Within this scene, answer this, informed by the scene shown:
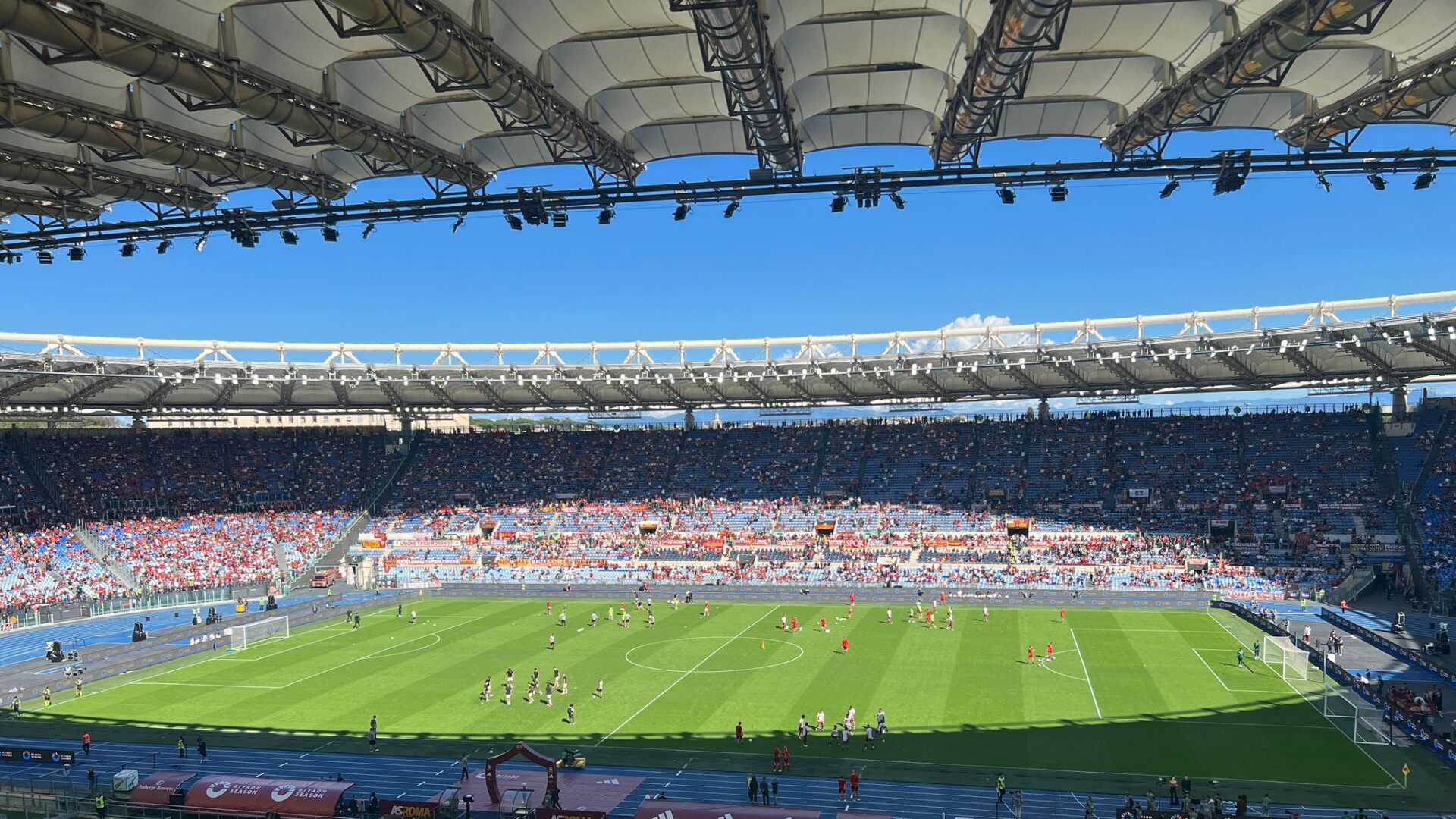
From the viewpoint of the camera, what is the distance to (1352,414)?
6300 cm

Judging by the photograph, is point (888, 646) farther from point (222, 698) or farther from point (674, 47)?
point (674, 47)

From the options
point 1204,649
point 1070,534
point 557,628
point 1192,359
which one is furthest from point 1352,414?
point 557,628

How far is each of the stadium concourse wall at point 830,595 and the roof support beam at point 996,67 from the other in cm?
3912

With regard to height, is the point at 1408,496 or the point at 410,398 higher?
the point at 410,398

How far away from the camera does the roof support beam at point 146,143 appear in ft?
46.3

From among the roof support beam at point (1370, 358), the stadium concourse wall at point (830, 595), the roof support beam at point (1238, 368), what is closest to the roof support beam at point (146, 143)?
the stadium concourse wall at point (830, 595)

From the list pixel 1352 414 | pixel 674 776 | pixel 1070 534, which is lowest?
pixel 674 776

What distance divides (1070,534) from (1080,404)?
12.2 metres

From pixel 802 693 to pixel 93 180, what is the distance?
25.8 m

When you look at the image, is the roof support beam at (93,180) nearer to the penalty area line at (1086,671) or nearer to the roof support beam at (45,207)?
the roof support beam at (45,207)

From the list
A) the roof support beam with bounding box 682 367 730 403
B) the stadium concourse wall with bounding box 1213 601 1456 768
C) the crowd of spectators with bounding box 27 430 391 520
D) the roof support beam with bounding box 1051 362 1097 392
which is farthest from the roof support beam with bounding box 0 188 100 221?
the roof support beam with bounding box 1051 362 1097 392

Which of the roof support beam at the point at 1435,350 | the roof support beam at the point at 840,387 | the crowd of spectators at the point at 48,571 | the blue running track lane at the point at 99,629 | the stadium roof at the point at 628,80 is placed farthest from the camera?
the roof support beam at the point at 840,387

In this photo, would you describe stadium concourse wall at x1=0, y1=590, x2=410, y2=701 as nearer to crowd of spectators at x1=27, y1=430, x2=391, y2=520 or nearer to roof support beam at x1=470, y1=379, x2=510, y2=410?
crowd of spectators at x1=27, y1=430, x2=391, y2=520

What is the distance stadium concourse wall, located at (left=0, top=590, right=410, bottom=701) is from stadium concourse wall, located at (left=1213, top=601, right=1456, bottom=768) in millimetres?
45512
